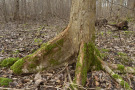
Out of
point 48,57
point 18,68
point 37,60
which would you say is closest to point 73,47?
point 48,57

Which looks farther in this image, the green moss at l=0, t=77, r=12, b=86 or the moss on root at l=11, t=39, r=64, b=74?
the moss on root at l=11, t=39, r=64, b=74

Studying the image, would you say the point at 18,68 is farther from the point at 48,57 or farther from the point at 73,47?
the point at 73,47

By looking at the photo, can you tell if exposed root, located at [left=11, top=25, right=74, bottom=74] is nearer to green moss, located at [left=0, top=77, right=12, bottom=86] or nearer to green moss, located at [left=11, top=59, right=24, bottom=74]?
green moss, located at [left=11, top=59, right=24, bottom=74]

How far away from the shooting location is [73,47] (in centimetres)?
340

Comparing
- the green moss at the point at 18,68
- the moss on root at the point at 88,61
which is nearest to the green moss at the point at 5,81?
the green moss at the point at 18,68

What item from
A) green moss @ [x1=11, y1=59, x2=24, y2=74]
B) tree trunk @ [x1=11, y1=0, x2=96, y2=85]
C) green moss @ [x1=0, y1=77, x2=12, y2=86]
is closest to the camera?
green moss @ [x1=0, y1=77, x2=12, y2=86]

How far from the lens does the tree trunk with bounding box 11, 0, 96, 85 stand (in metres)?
3.01

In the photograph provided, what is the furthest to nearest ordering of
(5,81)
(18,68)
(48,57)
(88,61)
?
(48,57), (18,68), (88,61), (5,81)

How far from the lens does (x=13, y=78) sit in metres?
3.17

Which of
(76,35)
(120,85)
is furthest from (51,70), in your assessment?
(120,85)

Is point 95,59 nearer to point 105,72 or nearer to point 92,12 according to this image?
point 105,72

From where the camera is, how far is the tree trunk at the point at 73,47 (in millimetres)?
3006

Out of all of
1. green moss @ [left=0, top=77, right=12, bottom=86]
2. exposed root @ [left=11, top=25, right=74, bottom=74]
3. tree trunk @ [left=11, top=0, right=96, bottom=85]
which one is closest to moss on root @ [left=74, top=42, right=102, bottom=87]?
tree trunk @ [left=11, top=0, right=96, bottom=85]

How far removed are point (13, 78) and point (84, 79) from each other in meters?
1.91
